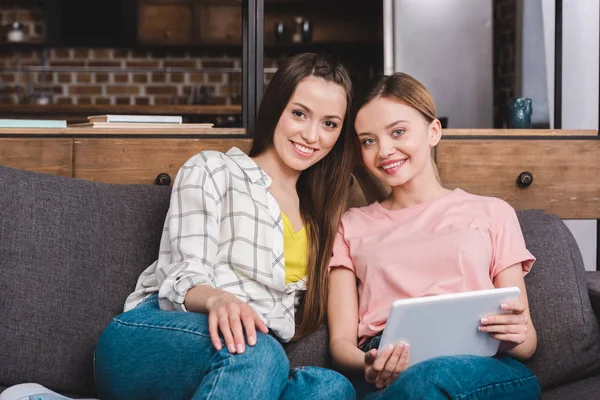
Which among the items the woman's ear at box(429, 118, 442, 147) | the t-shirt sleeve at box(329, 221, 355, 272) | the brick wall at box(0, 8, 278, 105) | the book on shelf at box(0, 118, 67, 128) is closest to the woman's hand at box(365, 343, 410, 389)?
the t-shirt sleeve at box(329, 221, 355, 272)

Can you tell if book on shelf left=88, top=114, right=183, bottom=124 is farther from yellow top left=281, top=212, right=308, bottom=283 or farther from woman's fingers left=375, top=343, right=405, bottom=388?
woman's fingers left=375, top=343, right=405, bottom=388

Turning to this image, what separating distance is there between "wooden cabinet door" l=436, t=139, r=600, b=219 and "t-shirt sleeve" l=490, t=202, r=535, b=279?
491 millimetres

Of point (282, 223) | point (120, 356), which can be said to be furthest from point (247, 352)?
point (282, 223)

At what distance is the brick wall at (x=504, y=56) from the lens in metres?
4.08

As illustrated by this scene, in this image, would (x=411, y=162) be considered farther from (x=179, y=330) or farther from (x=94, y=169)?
(x=94, y=169)

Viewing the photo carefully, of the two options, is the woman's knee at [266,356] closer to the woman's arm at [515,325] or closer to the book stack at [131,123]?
the woman's arm at [515,325]

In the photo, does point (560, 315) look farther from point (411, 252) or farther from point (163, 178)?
point (163, 178)

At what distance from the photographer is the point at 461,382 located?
4.40ft

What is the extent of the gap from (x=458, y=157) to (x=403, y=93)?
52 centimetres

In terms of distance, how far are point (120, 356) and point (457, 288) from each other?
711 millimetres

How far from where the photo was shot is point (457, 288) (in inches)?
62.6

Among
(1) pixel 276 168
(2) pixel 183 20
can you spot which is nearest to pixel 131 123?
(1) pixel 276 168

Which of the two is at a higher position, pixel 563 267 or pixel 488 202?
pixel 488 202

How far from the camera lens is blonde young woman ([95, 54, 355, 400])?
131cm
